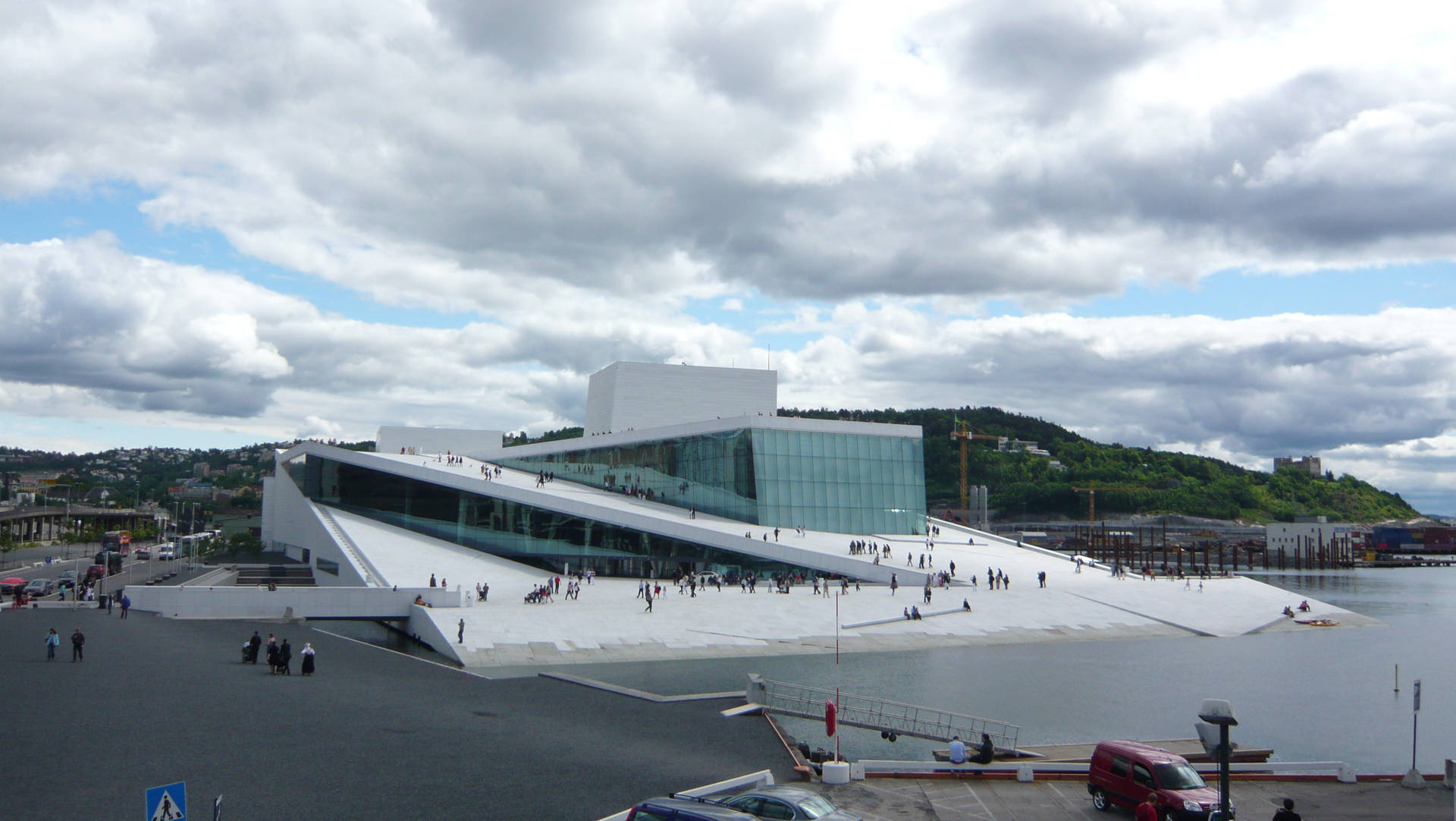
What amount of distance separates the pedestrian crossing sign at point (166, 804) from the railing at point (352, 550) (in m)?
23.9

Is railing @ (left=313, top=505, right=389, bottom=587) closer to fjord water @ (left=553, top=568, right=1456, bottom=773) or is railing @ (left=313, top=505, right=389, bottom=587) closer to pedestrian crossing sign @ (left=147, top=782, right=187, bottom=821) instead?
fjord water @ (left=553, top=568, right=1456, bottom=773)

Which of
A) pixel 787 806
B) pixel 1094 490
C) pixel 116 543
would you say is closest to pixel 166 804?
pixel 787 806

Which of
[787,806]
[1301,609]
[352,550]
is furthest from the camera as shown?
[1301,609]

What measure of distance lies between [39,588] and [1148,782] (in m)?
38.2

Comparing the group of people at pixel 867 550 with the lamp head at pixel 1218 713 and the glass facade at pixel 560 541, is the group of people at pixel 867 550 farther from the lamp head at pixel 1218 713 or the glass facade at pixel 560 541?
the lamp head at pixel 1218 713

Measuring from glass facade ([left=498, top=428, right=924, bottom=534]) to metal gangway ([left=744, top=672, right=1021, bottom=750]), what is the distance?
2314 centimetres

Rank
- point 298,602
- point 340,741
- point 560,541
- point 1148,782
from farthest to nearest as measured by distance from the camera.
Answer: point 560,541 < point 298,602 < point 340,741 < point 1148,782

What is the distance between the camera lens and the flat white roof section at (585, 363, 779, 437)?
53688 millimetres

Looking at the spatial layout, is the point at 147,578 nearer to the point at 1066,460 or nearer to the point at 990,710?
the point at 990,710

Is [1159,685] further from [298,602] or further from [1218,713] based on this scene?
[298,602]

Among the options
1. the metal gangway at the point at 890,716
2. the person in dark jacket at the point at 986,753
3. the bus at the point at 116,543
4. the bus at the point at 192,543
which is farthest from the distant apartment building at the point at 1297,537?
the bus at the point at 116,543

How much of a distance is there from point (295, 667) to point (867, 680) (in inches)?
472

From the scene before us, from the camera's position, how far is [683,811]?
28.9 ft

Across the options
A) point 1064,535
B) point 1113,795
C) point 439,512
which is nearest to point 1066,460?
point 1064,535
